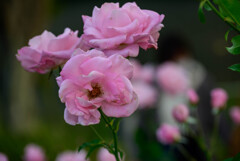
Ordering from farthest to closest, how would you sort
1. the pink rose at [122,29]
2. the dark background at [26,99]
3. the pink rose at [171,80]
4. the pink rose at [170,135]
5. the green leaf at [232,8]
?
1. the dark background at [26,99]
2. the pink rose at [171,80]
3. the pink rose at [170,135]
4. the pink rose at [122,29]
5. the green leaf at [232,8]

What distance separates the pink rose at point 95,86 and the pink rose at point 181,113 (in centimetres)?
50

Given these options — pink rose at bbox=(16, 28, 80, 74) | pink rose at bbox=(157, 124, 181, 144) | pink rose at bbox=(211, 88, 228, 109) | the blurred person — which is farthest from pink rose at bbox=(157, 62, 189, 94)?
pink rose at bbox=(16, 28, 80, 74)

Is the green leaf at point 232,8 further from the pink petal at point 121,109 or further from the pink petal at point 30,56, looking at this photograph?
the pink petal at point 30,56

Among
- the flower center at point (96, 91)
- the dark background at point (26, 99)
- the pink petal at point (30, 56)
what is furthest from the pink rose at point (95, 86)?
the dark background at point (26, 99)

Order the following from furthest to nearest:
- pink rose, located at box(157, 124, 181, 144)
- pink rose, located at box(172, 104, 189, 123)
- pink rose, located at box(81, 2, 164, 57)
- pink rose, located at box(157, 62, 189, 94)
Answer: pink rose, located at box(157, 62, 189, 94)
pink rose, located at box(157, 124, 181, 144)
pink rose, located at box(172, 104, 189, 123)
pink rose, located at box(81, 2, 164, 57)

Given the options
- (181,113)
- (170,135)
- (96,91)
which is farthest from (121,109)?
(170,135)

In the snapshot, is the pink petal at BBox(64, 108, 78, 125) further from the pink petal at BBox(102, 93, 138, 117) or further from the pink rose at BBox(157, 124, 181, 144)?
the pink rose at BBox(157, 124, 181, 144)

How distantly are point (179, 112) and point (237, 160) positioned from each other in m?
0.55

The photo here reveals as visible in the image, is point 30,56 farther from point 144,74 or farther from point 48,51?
point 144,74

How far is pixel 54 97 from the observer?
8.12 m

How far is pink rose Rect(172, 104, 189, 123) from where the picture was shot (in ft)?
3.59

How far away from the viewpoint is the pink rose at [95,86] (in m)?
0.60

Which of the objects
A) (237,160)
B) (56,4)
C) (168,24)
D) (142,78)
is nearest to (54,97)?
(56,4)

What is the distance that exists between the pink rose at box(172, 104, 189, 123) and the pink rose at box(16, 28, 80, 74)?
457 mm
